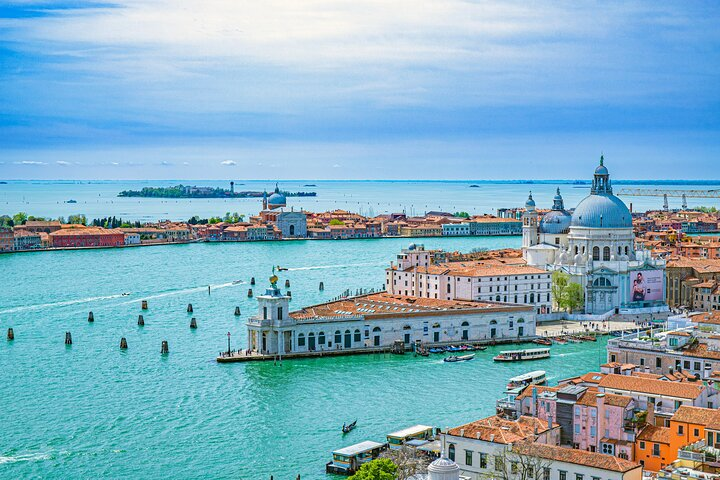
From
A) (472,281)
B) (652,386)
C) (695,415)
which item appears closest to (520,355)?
(472,281)

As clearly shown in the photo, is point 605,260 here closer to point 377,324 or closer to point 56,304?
point 377,324

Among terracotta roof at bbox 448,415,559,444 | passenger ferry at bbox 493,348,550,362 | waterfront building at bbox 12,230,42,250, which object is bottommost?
passenger ferry at bbox 493,348,550,362

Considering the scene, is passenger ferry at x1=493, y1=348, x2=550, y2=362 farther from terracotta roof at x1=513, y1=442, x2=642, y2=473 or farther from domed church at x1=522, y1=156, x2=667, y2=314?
terracotta roof at x1=513, y1=442, x2=642, y2=473

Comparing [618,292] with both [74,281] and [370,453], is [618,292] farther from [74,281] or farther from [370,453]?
[74,281]

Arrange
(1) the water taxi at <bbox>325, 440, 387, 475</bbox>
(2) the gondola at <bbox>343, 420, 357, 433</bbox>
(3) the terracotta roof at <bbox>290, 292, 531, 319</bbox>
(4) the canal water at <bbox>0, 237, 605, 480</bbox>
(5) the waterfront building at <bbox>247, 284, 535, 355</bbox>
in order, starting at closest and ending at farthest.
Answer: (1) the water taxi at <bbox>325, 440, 387, 475</bbox> → (4) the canal water at <bbox>0, 237, 605, 480</bbox> → (2) the gondola at <bbox>343, 420, 357, 433</bbox> → (5) the waterfront building at <bbox>247, 284, 535, 355</bbox> → (3) the terracotta roof at <bbox>290, 292, 531, 319</bbox>

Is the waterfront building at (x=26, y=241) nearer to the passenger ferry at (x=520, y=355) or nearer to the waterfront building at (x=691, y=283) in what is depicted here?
the waterfront building at (x=691, y=283)

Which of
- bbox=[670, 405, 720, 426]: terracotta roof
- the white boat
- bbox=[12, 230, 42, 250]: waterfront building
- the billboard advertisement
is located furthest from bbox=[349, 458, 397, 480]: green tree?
bbox=[12, 230, 42, 250]: waterfront building

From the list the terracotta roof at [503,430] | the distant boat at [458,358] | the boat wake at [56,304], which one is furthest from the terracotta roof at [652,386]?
the boat wake at [56,304]
